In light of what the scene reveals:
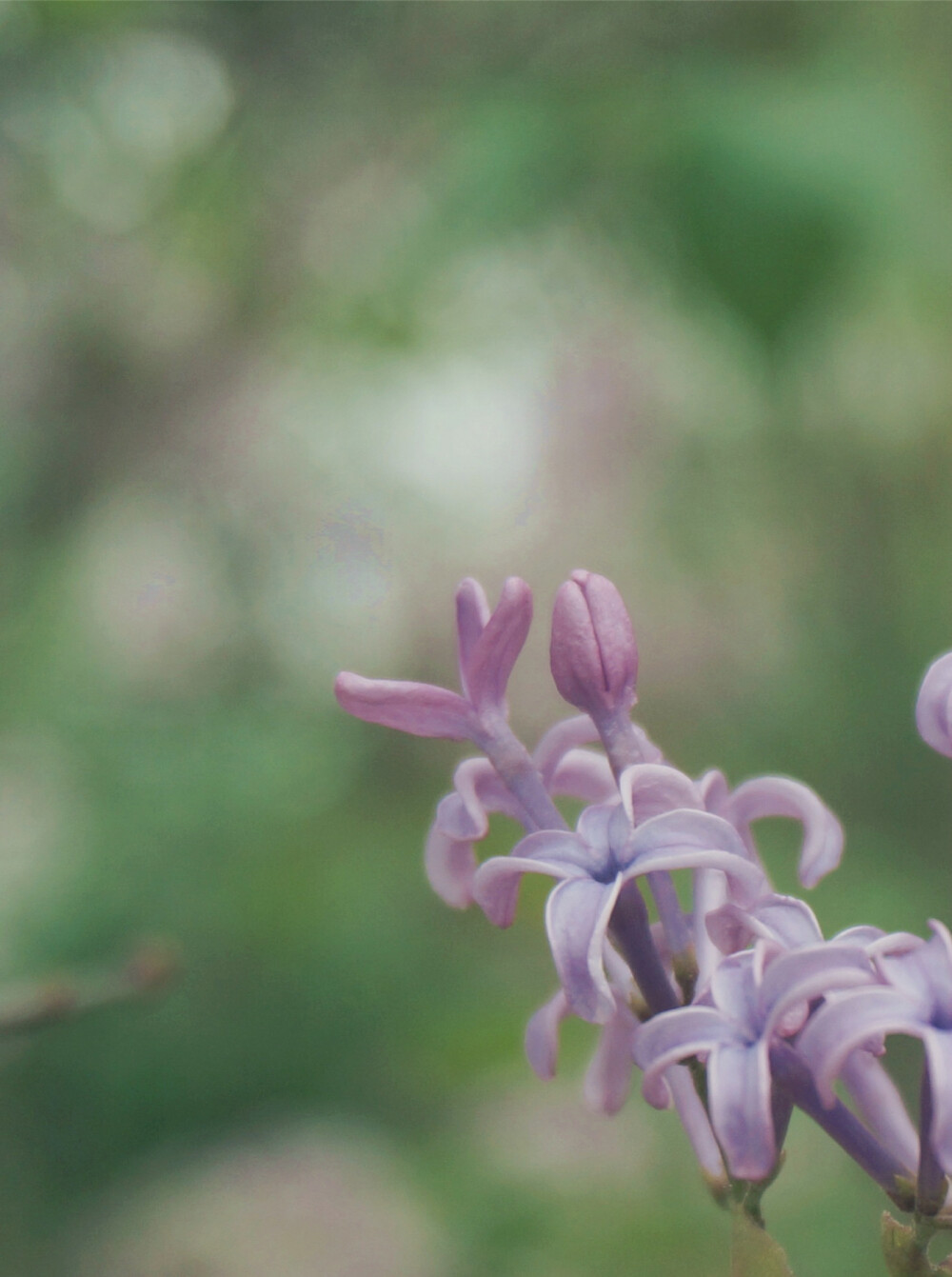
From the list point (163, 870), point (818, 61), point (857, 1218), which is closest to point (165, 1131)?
point (163, 870)

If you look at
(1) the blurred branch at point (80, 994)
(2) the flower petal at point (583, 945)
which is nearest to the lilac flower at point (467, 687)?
(2) the flower petal at point (583, 945)

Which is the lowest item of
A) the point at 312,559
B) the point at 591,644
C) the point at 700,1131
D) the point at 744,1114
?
the point at 312,559

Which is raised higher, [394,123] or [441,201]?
[394,123]

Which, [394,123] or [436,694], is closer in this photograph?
[436,694]

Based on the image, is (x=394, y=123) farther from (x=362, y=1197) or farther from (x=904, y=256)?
(x=362, y=1197)

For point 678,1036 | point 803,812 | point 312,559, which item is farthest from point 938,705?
point 312,559

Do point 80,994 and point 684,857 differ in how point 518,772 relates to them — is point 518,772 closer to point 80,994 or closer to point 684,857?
point 684,857

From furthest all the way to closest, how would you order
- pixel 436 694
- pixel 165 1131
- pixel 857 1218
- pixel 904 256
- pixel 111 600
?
pixel 111 600, pixel 165 1131, pixel 857 1218, pixel 904 256, pixel 436 694
